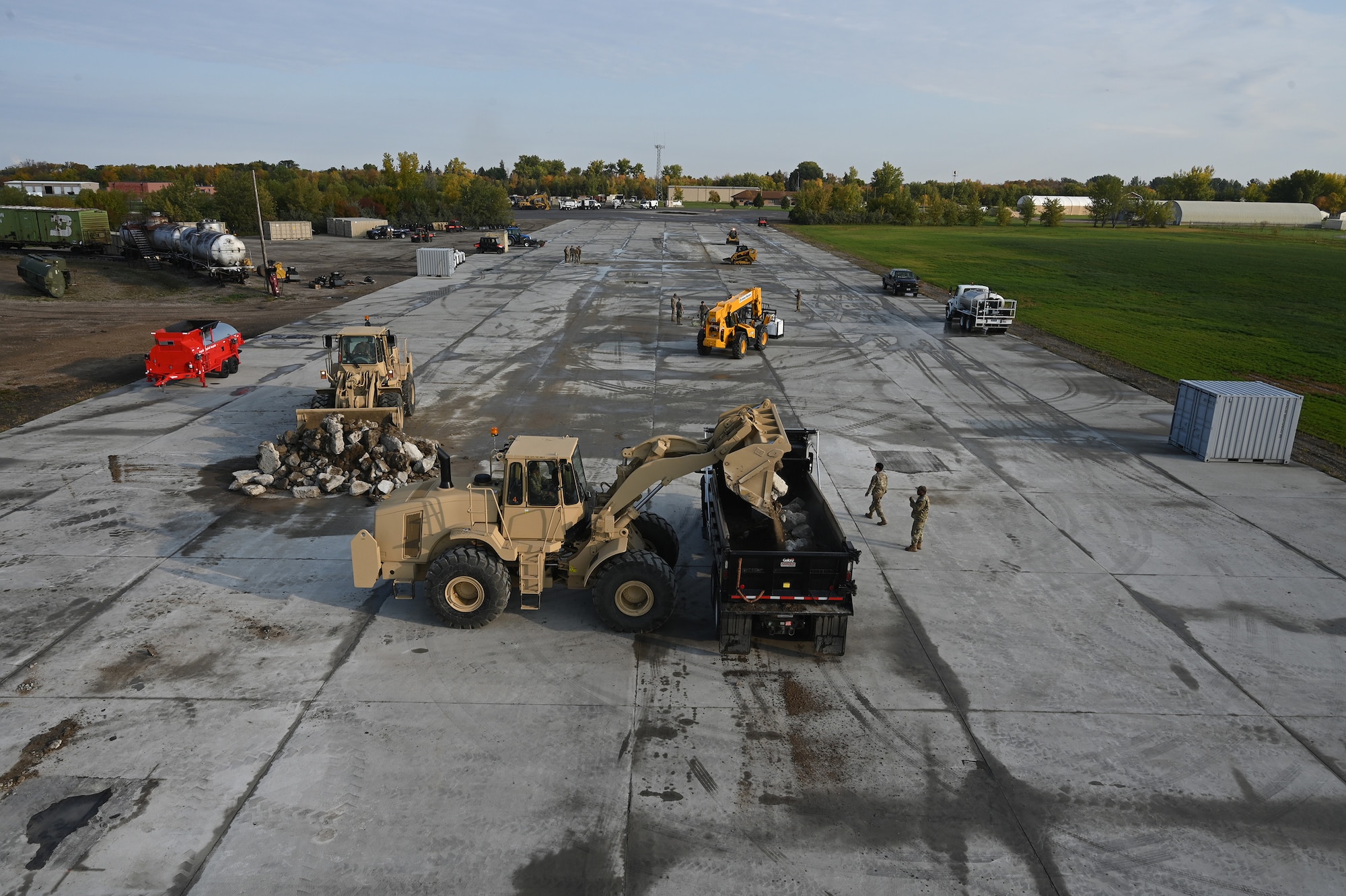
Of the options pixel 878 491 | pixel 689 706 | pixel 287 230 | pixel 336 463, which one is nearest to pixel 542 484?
pixel 689 706

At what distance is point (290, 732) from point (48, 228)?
193 feet

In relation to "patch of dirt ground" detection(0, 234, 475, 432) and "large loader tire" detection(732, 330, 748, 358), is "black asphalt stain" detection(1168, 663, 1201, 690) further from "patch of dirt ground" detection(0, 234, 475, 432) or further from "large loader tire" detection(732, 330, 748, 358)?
"patch of dirt ground" detection(0, 234, 475, 432)

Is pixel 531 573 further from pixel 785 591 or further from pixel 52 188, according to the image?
pixel 52 188

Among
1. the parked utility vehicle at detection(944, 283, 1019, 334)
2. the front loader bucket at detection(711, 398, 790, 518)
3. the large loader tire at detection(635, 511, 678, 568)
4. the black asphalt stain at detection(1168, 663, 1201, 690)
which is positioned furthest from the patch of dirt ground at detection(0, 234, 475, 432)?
the parked utility vehicle at detection(944, 283, 1019, 334)

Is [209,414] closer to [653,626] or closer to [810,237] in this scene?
[653,626]

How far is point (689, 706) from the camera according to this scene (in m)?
10.1

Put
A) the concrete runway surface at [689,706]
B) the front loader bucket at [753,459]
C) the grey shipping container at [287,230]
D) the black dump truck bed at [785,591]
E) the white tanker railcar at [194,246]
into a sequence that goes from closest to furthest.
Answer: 1. the concrete runway surface at [689,706]
2. the black dump truck bed at [785,591]
3. the front loader bucket at [753,459]
4. the white tanker railcar at [194,246]
5. the grey shipping container at [287,230]

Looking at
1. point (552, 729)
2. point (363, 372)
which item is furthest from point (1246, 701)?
point (363, 372)

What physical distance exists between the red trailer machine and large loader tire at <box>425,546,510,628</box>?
17.5m

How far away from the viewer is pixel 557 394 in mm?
24766

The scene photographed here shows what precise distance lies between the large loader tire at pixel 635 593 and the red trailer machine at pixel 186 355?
19.2 meters

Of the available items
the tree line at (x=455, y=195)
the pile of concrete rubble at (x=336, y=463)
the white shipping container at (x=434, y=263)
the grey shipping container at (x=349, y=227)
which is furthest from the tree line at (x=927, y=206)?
the pile of concrete rubble at (x=336, y=463)

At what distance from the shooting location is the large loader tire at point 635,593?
11281 millimetres

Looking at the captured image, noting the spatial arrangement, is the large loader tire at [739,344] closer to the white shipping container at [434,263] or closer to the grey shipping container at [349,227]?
the white shipping container at [434,263]
